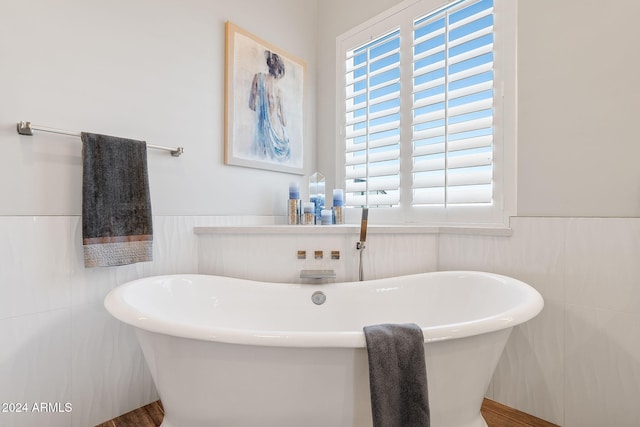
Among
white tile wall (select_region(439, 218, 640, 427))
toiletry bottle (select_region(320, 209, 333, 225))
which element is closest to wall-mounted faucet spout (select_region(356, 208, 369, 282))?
toiletry bottle (select_region(320, 209, 333, 225))

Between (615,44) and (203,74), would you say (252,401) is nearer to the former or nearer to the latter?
(203,74)

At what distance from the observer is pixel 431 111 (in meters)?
1.97

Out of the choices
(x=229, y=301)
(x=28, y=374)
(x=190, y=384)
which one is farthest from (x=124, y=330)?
(x=190, y=384)

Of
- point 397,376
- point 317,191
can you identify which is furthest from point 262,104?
point 397,376

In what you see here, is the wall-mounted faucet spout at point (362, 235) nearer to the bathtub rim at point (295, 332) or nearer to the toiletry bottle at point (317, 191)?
the toiletry bottle at point (317, 191)

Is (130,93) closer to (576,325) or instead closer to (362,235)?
(362,235)

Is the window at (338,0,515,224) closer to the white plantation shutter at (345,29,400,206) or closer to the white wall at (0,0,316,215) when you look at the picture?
the white plantation shutter at (345,29,400,206)

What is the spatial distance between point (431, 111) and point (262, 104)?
1080 mm

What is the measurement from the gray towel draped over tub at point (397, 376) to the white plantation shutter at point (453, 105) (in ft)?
3.67

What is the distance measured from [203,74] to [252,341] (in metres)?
1.59

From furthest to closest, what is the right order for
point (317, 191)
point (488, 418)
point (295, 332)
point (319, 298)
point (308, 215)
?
point (317, 191), point (308, 215), point (319, 298), point (488, 418), point (295, 332)

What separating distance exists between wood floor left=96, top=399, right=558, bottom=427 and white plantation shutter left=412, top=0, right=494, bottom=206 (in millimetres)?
1035

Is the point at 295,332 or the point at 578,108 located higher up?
the point at 578,108

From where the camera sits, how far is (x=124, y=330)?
1556 millimetres
